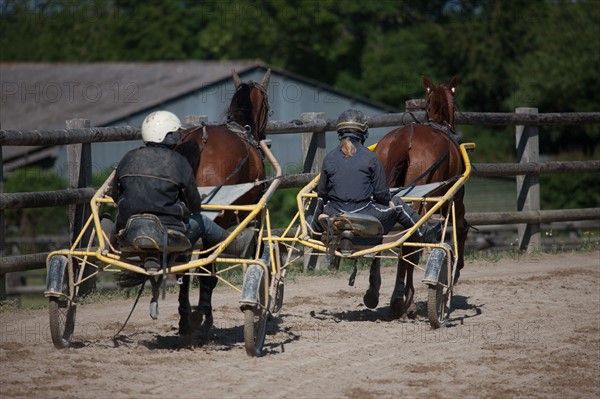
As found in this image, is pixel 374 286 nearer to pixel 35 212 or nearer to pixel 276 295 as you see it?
pixel 276 295

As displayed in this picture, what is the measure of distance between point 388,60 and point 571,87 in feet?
35.7

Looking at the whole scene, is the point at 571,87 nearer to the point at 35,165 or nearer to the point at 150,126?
the point at 35,165

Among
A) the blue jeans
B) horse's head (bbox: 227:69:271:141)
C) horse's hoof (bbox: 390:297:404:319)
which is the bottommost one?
horse's hoof (bbox: 390:297:404:319)

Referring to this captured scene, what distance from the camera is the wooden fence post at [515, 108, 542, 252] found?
1477 centimetres

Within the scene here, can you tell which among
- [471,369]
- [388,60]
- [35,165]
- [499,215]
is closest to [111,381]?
[471,369]

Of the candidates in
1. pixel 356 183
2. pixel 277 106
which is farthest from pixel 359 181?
pixel 277 106

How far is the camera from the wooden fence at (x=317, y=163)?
10.2 m

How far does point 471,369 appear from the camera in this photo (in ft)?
25.1

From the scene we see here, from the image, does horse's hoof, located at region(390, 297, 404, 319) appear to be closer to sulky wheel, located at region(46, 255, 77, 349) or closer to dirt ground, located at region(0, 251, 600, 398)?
dirt ground, located at region(0, 251, 600, 398)

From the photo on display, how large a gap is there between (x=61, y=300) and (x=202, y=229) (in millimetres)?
1218

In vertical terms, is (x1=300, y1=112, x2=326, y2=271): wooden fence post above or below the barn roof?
below

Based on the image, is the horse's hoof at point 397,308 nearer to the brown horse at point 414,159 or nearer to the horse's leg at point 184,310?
the brown horse at point 414,159

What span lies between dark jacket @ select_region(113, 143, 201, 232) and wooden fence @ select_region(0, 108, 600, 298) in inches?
104

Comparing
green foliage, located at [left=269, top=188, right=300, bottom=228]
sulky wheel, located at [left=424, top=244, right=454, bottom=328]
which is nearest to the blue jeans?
sulky wheel, located at [left=424, top=244, right=454, bottom=328]
